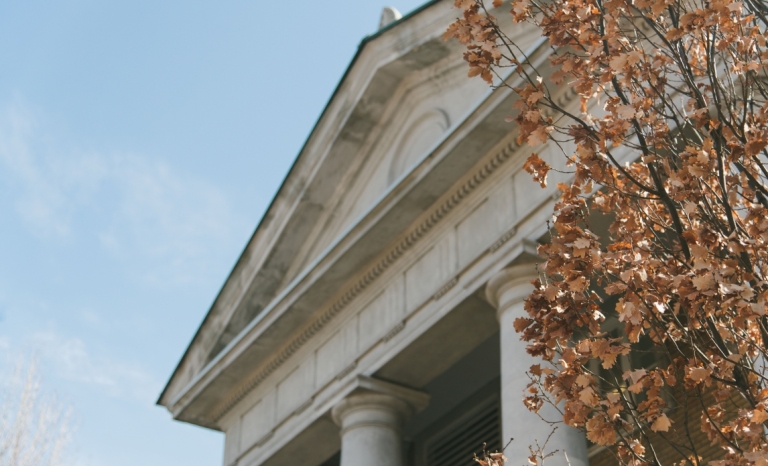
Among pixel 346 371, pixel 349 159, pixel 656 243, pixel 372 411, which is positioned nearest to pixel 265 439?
pixel 346 371

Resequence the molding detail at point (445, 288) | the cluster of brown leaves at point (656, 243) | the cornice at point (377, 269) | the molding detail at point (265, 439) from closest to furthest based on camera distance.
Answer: the cluster of brown leaves at point (656, 243) → the cornice at point (377, 269) → the molding detail at point (445, 288) → the molding detail at point (265, 439)

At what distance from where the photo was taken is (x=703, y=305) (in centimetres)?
598

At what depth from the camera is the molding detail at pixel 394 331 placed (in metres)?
15.7

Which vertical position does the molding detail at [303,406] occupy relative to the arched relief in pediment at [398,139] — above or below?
below

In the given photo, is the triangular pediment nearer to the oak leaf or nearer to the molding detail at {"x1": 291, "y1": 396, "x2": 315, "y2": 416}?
the molding detail at {"x1": 291, "y1": 396, "x2": 315, "y2": 416}

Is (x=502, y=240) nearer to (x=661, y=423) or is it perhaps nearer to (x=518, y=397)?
(x=518, y=397)

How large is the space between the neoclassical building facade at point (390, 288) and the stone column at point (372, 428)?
0.02 meters

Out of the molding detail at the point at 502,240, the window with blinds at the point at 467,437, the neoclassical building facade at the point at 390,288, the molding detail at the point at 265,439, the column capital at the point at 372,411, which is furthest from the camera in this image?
the molding detail at the point at 265,439

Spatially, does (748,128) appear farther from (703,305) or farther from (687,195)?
(703,305)

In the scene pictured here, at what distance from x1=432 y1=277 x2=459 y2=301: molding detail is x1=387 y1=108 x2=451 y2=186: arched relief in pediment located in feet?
10.5

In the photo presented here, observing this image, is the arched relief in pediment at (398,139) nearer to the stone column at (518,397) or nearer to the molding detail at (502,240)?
the molding detail at (502,240)

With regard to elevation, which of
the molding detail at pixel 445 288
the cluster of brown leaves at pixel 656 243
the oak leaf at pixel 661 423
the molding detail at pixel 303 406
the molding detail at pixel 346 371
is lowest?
the oak leaf at pixel 661 423

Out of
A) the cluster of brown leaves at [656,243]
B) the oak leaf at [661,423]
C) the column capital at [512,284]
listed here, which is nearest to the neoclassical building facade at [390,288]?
the column capital at [512,284]

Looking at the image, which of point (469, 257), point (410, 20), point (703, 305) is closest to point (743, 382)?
point (703, 305)
